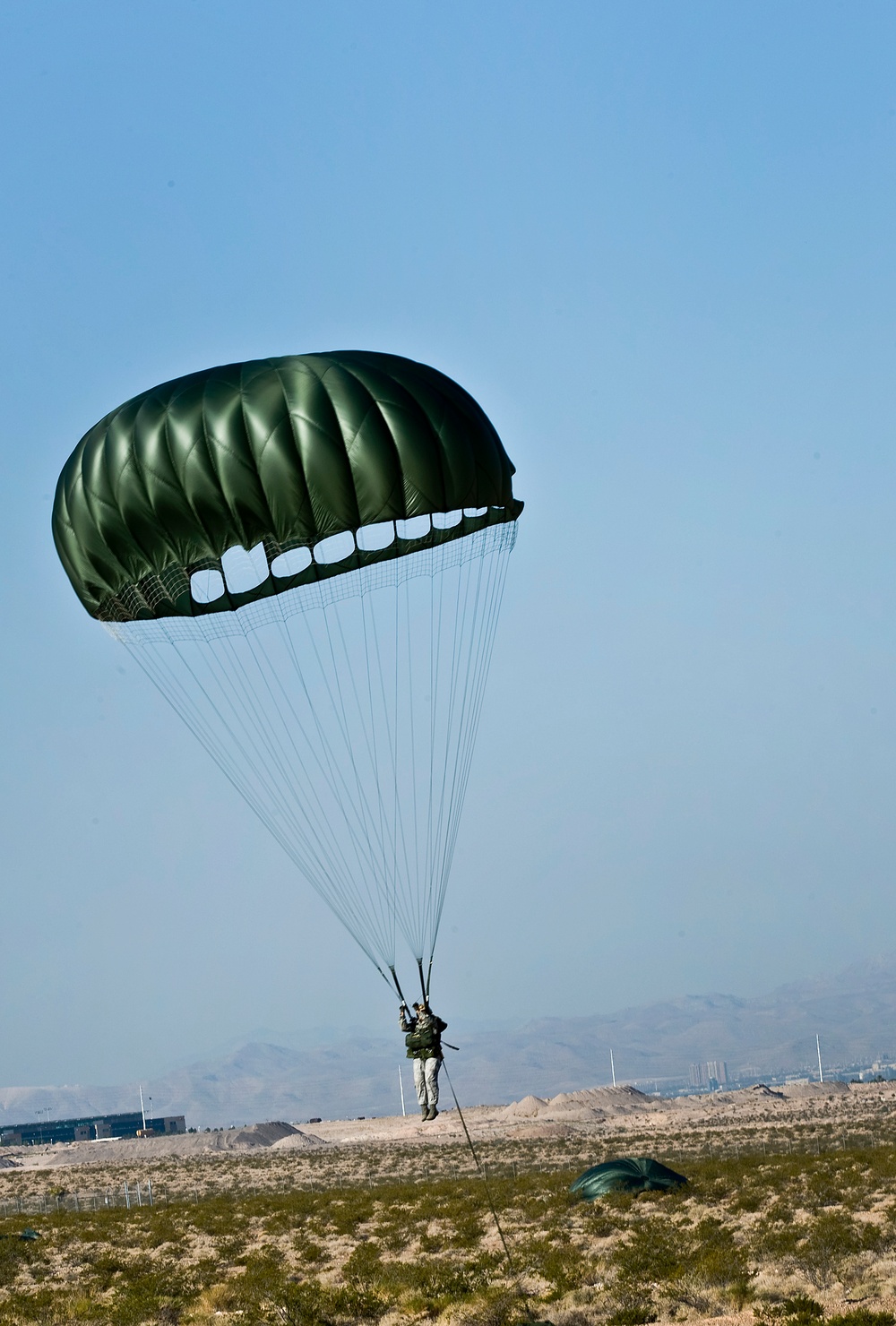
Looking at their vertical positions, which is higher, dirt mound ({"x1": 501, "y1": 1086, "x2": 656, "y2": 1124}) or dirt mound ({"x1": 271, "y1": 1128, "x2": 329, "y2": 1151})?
dirt mound ({"x1": 501, "y1": 1086, "x2": 656, "y2": 1124})

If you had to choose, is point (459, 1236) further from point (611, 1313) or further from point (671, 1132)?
point (671, 1132)

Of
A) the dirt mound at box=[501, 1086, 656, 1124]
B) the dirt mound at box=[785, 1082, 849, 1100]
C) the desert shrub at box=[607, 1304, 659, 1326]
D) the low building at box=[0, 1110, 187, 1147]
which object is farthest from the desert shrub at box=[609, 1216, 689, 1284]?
the low building at box=[0, 1110, 187, 1147]

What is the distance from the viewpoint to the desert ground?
1953cm

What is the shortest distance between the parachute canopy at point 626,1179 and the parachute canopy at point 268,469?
14654 mm

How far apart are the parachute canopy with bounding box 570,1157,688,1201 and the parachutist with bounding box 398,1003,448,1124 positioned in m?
9.63

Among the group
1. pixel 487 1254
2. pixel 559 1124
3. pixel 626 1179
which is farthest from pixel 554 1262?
pixel 559 1124

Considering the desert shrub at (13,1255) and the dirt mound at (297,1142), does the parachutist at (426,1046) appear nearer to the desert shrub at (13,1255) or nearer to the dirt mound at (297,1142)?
the desert shrub at (13,1255)

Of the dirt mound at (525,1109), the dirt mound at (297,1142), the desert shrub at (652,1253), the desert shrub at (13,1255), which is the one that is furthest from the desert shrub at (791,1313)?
the dirt mound at (525,1109)

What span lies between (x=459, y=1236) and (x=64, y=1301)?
7.10m

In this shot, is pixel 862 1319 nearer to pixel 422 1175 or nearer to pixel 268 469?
pixel 268 469

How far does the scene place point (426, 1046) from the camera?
2012cm

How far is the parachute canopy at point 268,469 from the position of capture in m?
20.8

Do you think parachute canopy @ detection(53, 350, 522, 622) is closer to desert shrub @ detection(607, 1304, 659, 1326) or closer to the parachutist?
the parachutist

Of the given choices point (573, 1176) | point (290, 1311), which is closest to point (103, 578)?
point (290, 1311)
